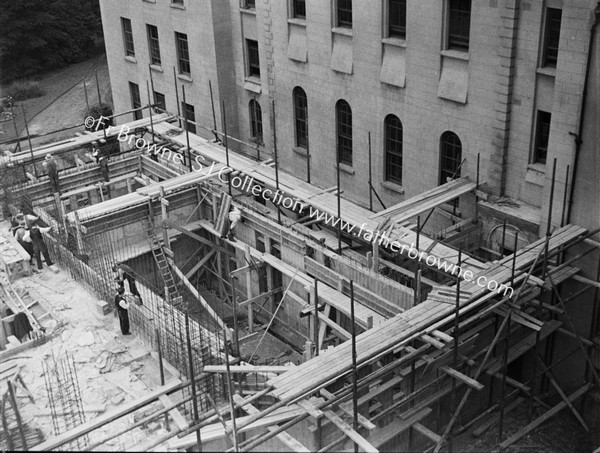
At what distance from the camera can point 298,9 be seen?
107 feet

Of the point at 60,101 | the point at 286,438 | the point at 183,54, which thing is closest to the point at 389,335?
the point at 286,438

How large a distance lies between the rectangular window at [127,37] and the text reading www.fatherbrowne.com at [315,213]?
8.46 metres

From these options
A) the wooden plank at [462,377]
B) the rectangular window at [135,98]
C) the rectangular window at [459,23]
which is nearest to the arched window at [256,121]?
the rectangular window at [135,98]

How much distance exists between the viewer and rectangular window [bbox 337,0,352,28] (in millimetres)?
30075

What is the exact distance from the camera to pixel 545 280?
22.7 m

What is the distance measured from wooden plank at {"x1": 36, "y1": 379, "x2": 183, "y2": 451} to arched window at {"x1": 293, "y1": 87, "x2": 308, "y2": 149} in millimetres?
17502

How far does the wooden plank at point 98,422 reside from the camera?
55.7 ft

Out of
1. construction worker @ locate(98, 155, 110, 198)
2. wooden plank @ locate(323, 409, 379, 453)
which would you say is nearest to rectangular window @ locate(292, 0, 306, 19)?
construction worker @ locate(98, 155, 110, 198)

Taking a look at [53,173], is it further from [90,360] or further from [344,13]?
[344,13]

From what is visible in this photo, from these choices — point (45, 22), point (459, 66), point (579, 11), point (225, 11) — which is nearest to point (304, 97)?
point (225, 11)

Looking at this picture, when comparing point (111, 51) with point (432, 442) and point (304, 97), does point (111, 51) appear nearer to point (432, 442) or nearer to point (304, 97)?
point (304, 97)

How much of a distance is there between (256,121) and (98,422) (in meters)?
21.9

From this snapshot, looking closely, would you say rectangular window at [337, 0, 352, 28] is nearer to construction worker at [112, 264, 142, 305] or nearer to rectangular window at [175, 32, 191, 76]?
rectangular window at [175, 32, 191, 76]

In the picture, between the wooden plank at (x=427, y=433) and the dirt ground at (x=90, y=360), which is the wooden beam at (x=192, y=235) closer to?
the dirt ground at (x=90, y=360)
